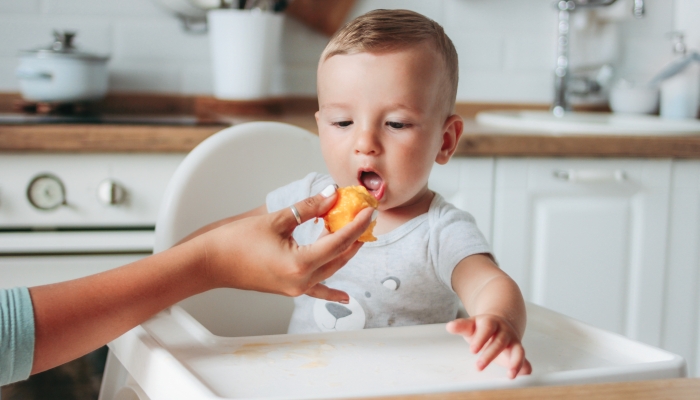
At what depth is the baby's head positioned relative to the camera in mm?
898

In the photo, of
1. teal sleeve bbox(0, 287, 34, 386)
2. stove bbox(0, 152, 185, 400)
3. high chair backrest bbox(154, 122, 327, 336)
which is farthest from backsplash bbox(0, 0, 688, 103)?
teal sleeve bbox(0, 287, 34, 386)

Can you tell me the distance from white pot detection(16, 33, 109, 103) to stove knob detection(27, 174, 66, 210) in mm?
381

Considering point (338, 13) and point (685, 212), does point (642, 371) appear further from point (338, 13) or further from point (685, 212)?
point (338, 13)

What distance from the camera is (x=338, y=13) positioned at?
6.66 feet

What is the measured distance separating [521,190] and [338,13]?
78 cm

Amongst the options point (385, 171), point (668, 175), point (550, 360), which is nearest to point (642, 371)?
point (550, 360)

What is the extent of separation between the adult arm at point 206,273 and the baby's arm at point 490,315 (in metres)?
0.15

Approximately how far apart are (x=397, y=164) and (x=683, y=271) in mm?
1156

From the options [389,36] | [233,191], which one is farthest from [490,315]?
[233,191]

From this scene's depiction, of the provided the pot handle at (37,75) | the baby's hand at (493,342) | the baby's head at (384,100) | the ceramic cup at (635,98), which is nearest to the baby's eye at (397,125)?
the baby's head at (384,100)

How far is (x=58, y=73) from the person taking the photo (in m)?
1.66

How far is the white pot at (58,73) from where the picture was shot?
165 centimetres

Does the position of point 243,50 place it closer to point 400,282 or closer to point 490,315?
point 400,282

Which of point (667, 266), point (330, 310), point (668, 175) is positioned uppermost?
point (668, 175)
